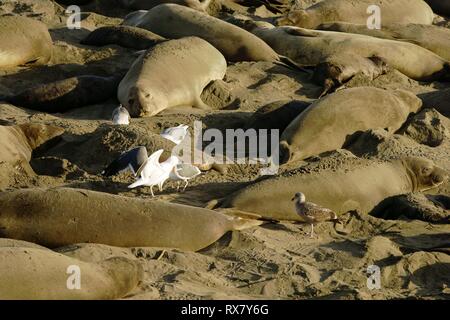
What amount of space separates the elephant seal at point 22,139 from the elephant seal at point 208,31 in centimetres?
292

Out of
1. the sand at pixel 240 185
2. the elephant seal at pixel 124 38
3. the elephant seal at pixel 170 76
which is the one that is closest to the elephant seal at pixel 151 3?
the elephant seal at pixel 124 38

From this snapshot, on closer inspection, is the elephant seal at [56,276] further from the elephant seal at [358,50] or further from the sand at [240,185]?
the elephant seal at [358,50]

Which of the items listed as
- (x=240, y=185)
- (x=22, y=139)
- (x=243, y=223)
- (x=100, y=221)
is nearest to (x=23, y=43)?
(x=22, y=139)

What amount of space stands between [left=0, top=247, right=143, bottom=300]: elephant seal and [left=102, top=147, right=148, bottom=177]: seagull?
1700 millimetres

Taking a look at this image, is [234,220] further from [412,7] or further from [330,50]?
[412,7]

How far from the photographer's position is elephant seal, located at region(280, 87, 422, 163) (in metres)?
8.52

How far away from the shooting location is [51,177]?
300 inches

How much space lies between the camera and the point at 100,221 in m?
6.36

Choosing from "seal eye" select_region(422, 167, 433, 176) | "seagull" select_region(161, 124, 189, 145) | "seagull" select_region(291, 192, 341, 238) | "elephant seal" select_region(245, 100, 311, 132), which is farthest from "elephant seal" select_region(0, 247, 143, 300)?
"elephant seal" select_region(245, 100, 311, 132)

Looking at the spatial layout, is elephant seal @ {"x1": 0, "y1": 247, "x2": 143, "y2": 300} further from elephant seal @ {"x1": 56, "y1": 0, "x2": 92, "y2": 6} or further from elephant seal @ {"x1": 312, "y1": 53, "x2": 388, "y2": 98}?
elephant seal @ {"x1": 56, "y1": 0, "x2": 92, "y2": 6}

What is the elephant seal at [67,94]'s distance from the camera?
370 inches

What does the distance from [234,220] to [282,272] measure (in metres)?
0.71

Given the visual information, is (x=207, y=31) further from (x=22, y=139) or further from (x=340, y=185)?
(x=340, y=185)

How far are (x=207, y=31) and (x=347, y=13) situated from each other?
2111 mm
